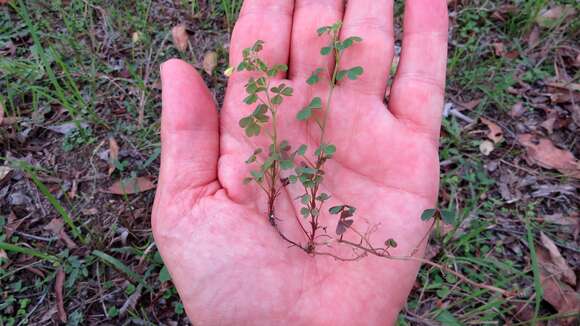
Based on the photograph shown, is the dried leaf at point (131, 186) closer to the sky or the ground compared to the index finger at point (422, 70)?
closer to the ground

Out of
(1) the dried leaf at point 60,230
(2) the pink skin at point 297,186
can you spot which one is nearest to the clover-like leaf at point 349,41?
(2) the pink skin at point 297,186

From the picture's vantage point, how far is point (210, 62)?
144 inches

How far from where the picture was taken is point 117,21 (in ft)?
12.5

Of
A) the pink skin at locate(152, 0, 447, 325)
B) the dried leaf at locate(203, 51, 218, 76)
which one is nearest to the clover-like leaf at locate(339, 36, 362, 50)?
the pink skin at locate(152, 0, 447, 325)

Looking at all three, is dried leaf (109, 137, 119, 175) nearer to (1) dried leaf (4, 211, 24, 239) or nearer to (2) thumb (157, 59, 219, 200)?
(1) dried leaf (4, 211, 24, 239)

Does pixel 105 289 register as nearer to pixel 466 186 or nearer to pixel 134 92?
pixel 134 92

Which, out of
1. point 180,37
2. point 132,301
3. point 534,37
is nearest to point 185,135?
point 132,301

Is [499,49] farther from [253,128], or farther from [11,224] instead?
[11,224]

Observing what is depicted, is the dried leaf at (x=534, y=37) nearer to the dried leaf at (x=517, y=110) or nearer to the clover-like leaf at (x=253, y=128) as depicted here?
the dried leaf at (x=517, y=110)

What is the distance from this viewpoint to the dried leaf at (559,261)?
9.51ft

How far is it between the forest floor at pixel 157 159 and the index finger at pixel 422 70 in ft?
2.58

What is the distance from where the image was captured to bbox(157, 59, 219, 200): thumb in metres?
2.31

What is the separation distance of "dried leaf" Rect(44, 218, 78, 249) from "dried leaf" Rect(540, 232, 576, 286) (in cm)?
311

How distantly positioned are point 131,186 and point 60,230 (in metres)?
0.52
